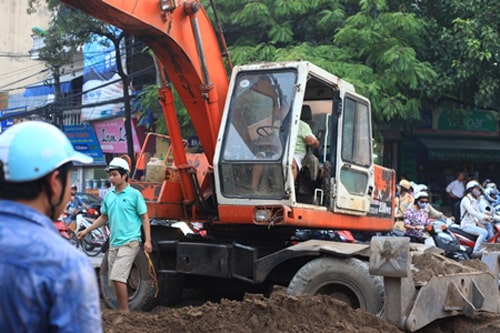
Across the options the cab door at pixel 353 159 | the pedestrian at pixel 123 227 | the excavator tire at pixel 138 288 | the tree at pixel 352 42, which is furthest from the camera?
the tree at pixel 352 42

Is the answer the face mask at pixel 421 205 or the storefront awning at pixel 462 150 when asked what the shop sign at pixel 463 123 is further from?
the face mask at pixel 421 205

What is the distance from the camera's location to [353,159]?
290 inches

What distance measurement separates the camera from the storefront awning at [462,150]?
62.4 feet

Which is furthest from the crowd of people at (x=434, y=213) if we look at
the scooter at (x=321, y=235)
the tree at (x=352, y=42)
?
the tree at (x=352, y=42)

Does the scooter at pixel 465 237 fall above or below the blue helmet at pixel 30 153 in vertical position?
below

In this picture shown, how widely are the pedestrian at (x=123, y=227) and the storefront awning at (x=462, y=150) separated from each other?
45.2ft

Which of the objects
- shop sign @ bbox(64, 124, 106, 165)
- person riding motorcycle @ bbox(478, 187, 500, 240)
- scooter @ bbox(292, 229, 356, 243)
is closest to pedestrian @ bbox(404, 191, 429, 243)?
person riding motorcycle @ bbox(478, 187, 500, 240)

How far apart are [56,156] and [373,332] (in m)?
3.89

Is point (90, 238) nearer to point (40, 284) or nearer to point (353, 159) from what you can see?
point (353, 159)

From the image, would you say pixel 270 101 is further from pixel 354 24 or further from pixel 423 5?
pixel 423 5

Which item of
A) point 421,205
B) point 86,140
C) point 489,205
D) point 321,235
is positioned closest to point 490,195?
point 489,205

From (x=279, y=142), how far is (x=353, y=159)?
1.20 meters

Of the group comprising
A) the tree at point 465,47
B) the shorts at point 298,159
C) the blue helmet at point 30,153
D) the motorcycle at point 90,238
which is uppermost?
the tree at point 465,47

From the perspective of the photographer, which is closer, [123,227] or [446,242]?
[123,227]
